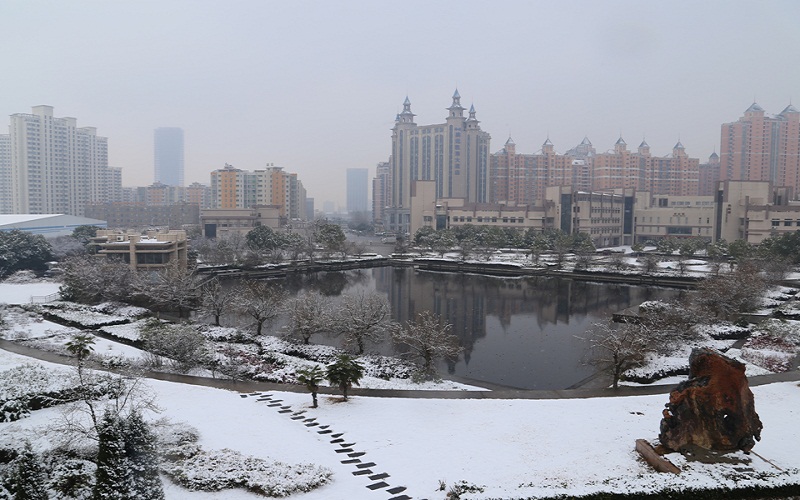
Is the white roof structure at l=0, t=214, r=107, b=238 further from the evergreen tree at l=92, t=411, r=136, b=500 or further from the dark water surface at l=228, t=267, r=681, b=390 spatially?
the evergreen tree at l=92, t=411, r=136, b=500

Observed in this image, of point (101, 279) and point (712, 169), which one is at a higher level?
point (712, 169)

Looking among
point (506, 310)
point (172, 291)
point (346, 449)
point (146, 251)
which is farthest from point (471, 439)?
point (146, 251)

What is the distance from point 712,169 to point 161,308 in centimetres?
8917

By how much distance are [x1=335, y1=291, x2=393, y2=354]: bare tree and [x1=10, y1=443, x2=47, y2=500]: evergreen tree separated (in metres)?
8.92

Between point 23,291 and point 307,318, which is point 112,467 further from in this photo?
point 23,291

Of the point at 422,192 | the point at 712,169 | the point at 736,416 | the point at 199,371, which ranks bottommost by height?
the point at 199,371

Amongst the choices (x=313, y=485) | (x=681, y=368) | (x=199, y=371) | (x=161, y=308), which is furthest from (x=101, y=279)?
(x=681, y=368)

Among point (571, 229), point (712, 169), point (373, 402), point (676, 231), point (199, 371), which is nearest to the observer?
point (373, 402)

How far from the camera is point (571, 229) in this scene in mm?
50219

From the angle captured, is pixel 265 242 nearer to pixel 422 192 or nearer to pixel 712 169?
pixel 422 192

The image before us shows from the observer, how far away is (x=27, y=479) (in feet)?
21.9

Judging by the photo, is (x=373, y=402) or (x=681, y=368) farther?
(x=681, y=368)

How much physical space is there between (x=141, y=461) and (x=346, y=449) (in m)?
2.95

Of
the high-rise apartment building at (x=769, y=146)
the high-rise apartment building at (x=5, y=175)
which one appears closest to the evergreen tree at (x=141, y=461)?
the high-rise apartment building at (x=5, y=175)
